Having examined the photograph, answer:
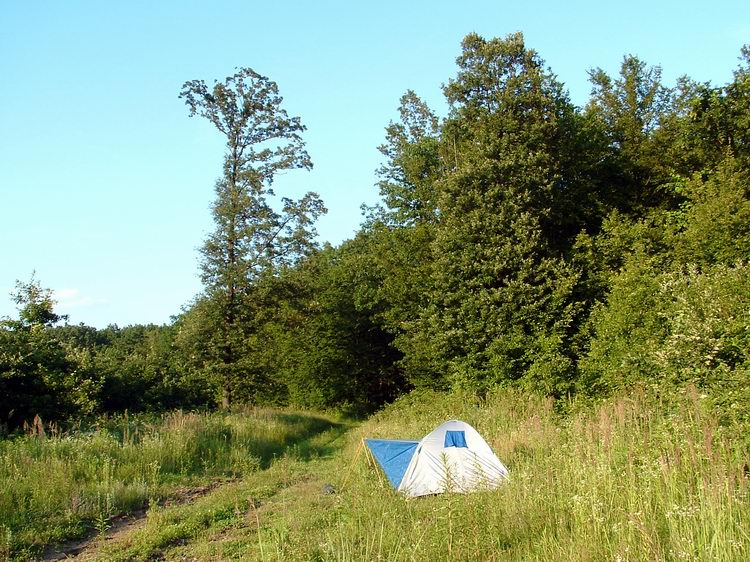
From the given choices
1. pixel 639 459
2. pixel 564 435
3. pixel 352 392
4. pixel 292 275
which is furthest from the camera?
pixel 352 392

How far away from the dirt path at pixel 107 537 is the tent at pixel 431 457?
132 inches

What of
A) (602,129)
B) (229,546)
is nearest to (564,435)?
(229,546)

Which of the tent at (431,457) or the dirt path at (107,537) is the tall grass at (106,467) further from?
the tent at (431,457)

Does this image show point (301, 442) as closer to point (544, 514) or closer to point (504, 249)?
point (504, 249)

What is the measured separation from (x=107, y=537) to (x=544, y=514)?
220 inches

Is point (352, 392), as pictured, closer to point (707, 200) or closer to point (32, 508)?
point (707, 200)

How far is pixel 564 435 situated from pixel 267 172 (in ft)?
53.8

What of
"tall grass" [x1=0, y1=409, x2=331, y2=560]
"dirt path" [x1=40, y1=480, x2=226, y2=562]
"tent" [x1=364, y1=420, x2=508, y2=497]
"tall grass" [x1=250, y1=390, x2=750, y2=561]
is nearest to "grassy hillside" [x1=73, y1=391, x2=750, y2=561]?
"tall grass" [x1=250, y1=390, x2=750, y2=561]

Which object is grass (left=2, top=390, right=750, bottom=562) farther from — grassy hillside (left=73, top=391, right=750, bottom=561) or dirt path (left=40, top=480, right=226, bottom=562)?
dirt path (left=40, top=480, right=226, bottom=562)

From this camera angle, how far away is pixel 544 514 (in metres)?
5.32

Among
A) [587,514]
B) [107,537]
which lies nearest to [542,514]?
[587,514]

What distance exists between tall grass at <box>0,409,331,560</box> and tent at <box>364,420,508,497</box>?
12.9 feet

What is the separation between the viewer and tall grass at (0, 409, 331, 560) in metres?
7.74

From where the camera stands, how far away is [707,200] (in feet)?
59.2
